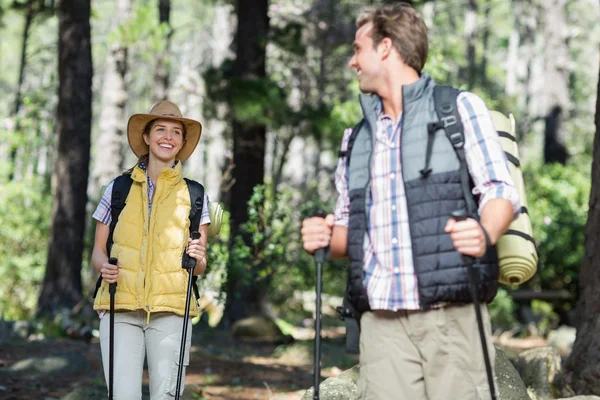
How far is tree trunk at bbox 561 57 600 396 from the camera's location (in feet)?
20.9

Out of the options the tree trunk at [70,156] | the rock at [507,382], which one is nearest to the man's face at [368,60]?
the rock at [507,382]

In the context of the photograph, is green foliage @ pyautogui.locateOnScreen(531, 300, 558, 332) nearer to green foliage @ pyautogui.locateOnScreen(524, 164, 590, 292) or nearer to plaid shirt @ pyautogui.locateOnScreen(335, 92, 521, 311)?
green foliage @ pyautogui.locateOnScreen(524, 164, 590, 292)

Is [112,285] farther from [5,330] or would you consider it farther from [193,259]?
[5,330]

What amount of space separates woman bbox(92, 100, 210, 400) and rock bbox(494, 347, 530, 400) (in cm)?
202

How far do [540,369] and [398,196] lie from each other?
4123mm

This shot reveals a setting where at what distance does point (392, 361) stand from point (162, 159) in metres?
1.95

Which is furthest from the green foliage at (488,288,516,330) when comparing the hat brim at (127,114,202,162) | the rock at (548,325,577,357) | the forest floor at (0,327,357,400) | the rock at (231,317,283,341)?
the hat brim at (127,114,202,162)

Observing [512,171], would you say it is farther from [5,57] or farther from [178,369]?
[5,57]

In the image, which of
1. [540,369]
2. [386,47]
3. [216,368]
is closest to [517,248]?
[386,47]

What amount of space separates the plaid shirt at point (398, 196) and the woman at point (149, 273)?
1428 millimetres

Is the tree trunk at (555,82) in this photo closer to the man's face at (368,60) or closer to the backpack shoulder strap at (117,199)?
the backpack shoulder strap at (117,199)

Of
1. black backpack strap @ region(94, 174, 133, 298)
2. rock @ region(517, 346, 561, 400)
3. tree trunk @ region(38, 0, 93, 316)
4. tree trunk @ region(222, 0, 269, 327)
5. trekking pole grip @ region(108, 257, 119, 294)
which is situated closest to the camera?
trekking pole grip @ region(108, 257, 119, 294)

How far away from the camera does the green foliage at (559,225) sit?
14797 millimetres

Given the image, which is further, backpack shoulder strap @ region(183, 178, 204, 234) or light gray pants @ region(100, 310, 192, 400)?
backpack shoulder strap @ region(183, 178, 204, 234)
